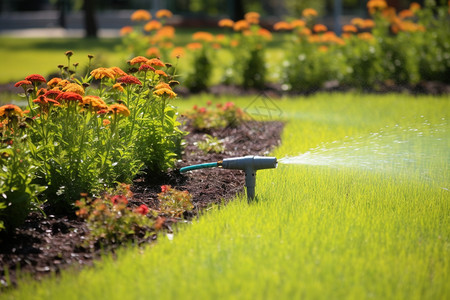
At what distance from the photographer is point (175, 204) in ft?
14.5

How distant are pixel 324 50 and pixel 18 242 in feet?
25.5

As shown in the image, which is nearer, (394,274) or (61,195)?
(394,274)

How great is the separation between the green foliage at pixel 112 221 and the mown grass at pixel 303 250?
0.21 meters

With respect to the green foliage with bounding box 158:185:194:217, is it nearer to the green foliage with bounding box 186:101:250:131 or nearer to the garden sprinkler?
the garden sprinkler

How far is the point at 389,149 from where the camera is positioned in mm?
6086

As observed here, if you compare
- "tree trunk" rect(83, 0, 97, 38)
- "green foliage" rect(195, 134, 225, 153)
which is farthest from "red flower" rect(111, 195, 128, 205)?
"tree trunk" rect(83, 0, 97, 38)

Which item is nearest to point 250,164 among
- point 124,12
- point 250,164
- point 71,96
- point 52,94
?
point 250,164

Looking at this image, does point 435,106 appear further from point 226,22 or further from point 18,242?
point 18,242

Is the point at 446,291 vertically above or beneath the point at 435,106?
beneath

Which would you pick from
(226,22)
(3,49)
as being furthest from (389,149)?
(3,49)

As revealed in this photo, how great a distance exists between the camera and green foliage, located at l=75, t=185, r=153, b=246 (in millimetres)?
3848

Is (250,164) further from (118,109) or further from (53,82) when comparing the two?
(53,82)

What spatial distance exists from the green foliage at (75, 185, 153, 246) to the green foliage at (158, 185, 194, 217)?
1.13 feet

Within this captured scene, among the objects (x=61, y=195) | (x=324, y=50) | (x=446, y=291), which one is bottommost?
(x=446, y=291)
